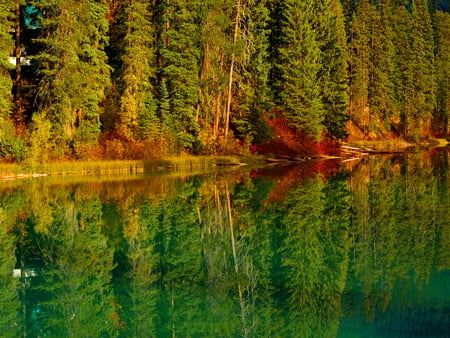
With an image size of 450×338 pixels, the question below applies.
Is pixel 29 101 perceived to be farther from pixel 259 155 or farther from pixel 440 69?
pixel 440 69

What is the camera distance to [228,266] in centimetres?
1091

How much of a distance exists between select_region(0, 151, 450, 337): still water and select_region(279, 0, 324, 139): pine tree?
26874 millimetres

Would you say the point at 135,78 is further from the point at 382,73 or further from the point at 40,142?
the point at 382,73

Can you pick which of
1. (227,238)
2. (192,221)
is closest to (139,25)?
(192,221)

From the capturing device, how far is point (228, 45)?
40906mm

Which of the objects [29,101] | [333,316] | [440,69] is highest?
[440,69]

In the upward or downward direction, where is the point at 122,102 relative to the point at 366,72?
downward

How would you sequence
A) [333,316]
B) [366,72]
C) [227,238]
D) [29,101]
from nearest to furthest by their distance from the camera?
[333,316], [227,238], [29,101], [366,72]

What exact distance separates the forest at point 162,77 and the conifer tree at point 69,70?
8 cm

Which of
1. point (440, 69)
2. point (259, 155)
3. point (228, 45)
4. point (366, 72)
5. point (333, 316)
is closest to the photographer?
point (333, 316)

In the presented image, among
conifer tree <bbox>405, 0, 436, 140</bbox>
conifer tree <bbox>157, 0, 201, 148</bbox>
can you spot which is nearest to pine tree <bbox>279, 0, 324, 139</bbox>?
conifer tree <bbox>157, 0, 201, 148</bbox>

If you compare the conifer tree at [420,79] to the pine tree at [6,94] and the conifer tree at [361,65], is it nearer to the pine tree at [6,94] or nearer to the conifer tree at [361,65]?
the conifer tree at [361,65]

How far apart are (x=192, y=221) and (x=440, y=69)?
7616 cm

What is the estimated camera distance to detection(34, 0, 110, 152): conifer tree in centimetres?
3328
